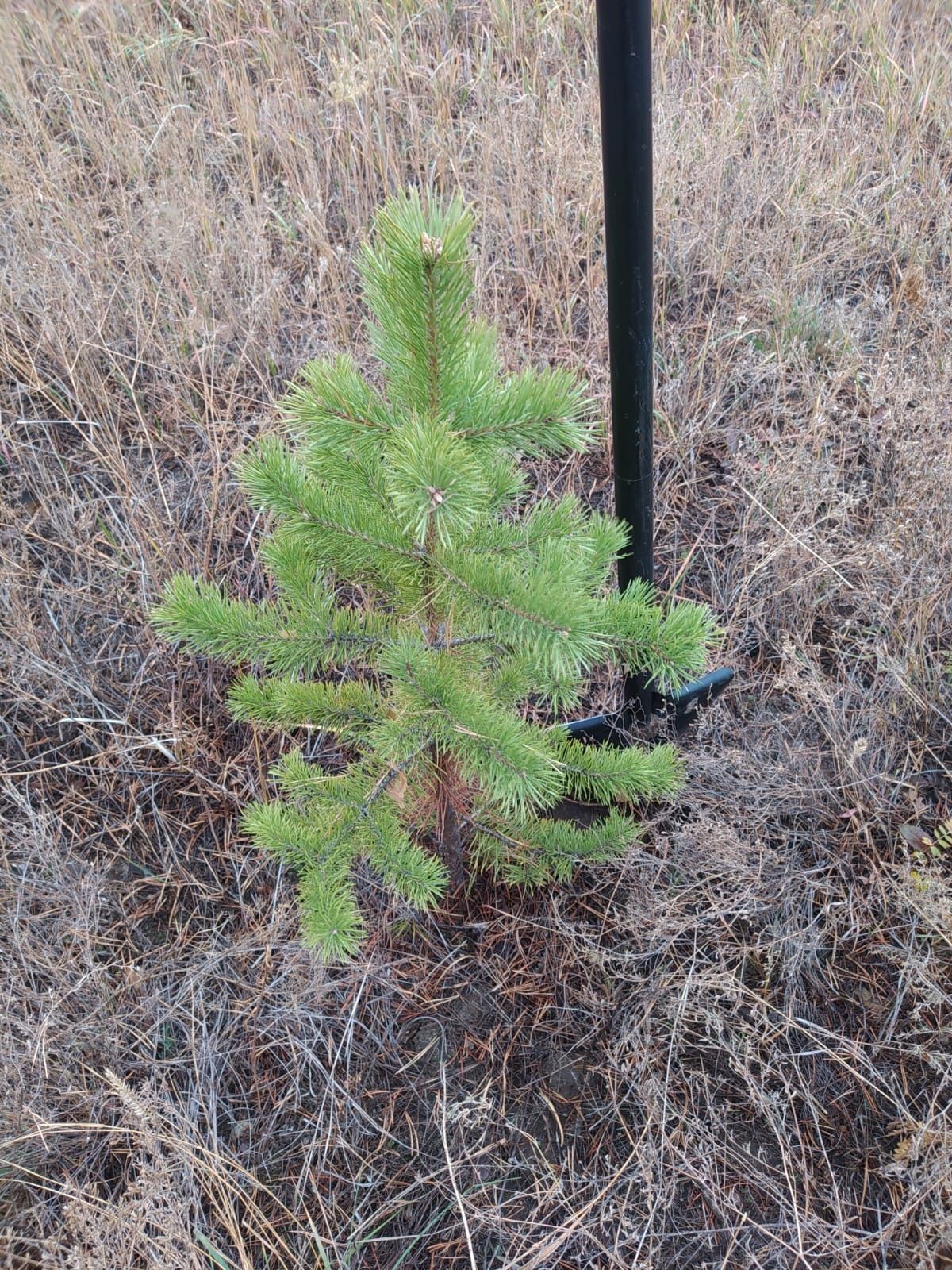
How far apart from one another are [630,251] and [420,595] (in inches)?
30.1

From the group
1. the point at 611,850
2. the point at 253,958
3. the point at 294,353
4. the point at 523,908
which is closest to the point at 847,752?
the point at 611,850

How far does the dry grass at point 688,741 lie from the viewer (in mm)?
1756

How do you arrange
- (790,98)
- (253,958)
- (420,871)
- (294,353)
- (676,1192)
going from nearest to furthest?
(420,871)
(676,1192)
(253,958)
(294,353)
(790,98)

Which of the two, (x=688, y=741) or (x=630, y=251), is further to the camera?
(x=688, y=741)

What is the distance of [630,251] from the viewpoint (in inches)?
65.1

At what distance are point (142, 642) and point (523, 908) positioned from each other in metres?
1.28

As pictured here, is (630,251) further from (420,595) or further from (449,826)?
(449,826)

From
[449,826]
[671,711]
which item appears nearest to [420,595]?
[449,826]

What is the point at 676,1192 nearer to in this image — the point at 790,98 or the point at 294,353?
the point at 294,353

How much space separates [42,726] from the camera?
241 centimetres

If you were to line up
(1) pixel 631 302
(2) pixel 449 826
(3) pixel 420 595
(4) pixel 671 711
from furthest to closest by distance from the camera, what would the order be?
1. (4) pixel 671 711
2. (2) pixel 449 826
3. (1) pixel 631 302
4. (3) pixel 420 595

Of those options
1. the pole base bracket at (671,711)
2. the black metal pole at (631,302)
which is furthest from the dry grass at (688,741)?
the black metal pole at (631,302)

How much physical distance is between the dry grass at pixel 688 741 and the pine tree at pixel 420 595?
520mm

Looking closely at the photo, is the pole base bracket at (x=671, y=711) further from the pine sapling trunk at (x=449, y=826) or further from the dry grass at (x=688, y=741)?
the pine sapling trunk at (x=449, y=826)
